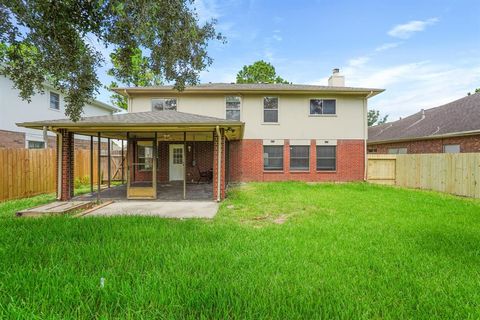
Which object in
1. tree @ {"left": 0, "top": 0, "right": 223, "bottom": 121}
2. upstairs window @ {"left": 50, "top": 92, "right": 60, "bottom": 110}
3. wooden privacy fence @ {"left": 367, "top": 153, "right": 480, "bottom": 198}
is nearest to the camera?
tree @ {"left": 0, "top": 0, "right": 223, "bottom": 121}

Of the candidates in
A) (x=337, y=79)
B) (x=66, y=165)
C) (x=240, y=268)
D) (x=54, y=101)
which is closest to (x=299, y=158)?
(x=337, y=79)

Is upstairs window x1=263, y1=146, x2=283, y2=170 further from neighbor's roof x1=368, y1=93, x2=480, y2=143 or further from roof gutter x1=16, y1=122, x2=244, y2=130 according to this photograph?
neighbor's roof x1=368, y1=93, x2=480, y2=143

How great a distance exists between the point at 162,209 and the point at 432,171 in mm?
12097

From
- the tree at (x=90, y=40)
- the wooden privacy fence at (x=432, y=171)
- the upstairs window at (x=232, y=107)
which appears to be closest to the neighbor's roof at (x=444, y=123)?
the wooden privacy fence at (x=432, y=171)

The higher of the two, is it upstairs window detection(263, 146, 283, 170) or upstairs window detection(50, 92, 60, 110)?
upstairs window detection(50, 92, 60, 110)

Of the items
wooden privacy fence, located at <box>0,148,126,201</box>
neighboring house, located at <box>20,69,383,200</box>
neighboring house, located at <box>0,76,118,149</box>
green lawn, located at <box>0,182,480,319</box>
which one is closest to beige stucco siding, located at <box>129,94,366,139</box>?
neighboring house, located at <box>20,69,383,200</box>

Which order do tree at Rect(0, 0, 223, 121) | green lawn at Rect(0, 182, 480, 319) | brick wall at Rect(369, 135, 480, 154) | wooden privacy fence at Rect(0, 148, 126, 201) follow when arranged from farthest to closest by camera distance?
brick wall at Rect(369, 135, 480, 154)
wooden privacy fence at Rect(0, 148, 126, 201)
tree at Rect(0, 0, 223, 121)
green lawn at Rect(0, 182, 480, 319)

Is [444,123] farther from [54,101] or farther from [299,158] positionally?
[54,101]

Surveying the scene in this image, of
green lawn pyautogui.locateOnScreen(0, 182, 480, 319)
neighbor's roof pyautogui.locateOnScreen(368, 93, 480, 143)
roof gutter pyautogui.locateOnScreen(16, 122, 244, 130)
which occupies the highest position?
neighbor's roof pyautogui.locateOnScreen(368, 93, 480, 143)

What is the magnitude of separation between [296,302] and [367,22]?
12491 mm

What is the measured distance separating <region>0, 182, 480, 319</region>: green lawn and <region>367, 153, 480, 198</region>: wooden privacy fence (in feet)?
16.0

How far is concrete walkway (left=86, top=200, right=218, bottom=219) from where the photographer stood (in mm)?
7409

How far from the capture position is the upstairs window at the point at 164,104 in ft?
50.8

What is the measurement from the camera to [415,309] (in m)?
2.74
